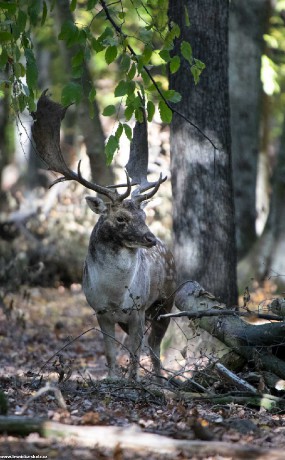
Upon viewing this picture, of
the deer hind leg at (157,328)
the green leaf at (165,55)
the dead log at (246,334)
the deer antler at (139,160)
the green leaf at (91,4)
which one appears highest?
the green leaf at (91,4)

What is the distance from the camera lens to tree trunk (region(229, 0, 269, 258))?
59.6 ft

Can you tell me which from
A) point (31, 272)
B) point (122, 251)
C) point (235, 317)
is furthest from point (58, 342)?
point (235, 317)

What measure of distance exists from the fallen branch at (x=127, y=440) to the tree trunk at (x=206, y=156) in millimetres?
4907

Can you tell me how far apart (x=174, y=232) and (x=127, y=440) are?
5.58 metres

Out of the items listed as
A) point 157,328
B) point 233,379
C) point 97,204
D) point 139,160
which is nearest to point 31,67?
point 97,204

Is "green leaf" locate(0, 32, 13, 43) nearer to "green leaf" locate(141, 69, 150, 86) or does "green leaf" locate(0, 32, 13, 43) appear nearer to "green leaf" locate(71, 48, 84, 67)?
"green leaf" locate(71, 48, 84, 67)

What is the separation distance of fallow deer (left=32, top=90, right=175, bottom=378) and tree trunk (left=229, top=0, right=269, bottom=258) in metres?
8.17

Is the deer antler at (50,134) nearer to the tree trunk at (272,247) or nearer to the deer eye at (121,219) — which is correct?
the deer eye at (121,219)

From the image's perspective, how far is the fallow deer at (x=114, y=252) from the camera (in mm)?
9256

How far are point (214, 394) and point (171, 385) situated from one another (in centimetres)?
77

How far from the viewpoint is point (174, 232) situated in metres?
11.2

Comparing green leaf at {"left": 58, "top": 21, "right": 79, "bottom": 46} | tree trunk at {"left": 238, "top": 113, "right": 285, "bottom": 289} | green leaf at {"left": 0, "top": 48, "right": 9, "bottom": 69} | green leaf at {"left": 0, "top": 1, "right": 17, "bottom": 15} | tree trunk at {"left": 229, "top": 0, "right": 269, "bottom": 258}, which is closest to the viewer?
green leaf at {"left": 0, "top": 1, "right": 17, "bottom": 15}

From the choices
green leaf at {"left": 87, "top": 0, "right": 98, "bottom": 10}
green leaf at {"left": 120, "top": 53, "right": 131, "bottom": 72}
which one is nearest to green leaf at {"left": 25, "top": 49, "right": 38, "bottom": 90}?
green leaf at {"left": 87, "top": 0, "right": 98, "bottom": 10}

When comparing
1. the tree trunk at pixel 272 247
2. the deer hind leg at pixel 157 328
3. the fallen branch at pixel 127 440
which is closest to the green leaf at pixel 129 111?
the fallen branch at pixel 127 440
